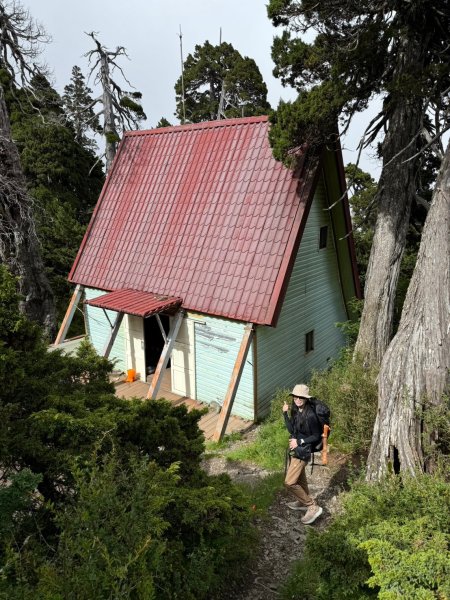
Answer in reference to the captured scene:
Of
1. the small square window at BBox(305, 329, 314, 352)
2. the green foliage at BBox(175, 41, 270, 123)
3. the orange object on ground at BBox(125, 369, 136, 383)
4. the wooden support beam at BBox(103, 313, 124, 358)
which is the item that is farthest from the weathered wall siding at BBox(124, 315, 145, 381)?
the green foliage at BBox(175, 41, 270, 123)

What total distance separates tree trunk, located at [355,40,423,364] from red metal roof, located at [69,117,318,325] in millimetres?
1872

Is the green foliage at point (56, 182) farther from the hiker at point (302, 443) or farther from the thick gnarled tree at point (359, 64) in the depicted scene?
the hiker at point (302, 443)

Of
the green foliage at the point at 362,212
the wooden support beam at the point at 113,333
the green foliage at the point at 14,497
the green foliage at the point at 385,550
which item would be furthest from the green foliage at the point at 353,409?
the green foliage at the point at 362,212

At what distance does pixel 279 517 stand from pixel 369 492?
1927 mm

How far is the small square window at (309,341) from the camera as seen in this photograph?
12.2 m

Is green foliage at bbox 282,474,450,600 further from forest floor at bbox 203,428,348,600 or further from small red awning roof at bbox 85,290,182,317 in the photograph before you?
small red awning roof at bbox 85,290,182,317

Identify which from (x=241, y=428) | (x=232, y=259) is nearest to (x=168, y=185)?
(x=232, y=259)

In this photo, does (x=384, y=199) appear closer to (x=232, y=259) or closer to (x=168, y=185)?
(x=232, y=259)

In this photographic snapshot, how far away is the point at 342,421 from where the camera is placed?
7551mm

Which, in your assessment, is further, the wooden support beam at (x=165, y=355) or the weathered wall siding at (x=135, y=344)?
the weathered wall siding at (x=135, y=344)

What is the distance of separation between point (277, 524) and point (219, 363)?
4.88 meters

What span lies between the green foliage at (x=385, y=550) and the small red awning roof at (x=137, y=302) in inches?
260

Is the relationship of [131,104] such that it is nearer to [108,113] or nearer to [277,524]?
[108,113]

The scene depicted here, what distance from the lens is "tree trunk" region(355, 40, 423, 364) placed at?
31.6 feet
